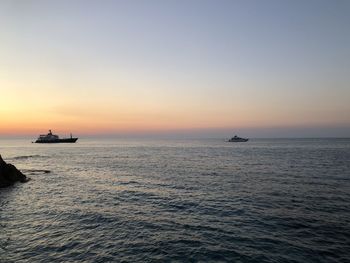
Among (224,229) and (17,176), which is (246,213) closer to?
(224,229)

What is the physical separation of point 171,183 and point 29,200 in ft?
53.0

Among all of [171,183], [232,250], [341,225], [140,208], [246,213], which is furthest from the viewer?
[171,183]

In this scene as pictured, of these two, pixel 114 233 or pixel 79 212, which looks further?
pixel 79 212

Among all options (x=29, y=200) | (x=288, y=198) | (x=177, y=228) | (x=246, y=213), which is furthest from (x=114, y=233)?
(x=288, y=198)

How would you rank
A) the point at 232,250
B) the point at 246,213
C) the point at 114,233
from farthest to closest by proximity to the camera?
the point at 246,213 → the point at 114,233 → the point at 232,250

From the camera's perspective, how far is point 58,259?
47.0ft

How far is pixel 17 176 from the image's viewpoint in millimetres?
39188

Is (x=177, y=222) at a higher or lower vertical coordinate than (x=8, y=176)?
lower

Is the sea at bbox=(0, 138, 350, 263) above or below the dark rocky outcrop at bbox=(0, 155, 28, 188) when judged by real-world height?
below

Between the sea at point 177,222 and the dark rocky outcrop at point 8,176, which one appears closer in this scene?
the sea at point 177,222

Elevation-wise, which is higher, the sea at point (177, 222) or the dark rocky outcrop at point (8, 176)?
the dark rocky outcrop at point (8, 176)

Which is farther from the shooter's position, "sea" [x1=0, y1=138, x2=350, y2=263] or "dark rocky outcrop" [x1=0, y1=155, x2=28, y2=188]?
"dark rocky outcrop" [x1=0, y1=155, x2=28, y2=188]

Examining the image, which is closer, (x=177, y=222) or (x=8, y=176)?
(x=177, y=222)

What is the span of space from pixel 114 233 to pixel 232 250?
7280 mm
